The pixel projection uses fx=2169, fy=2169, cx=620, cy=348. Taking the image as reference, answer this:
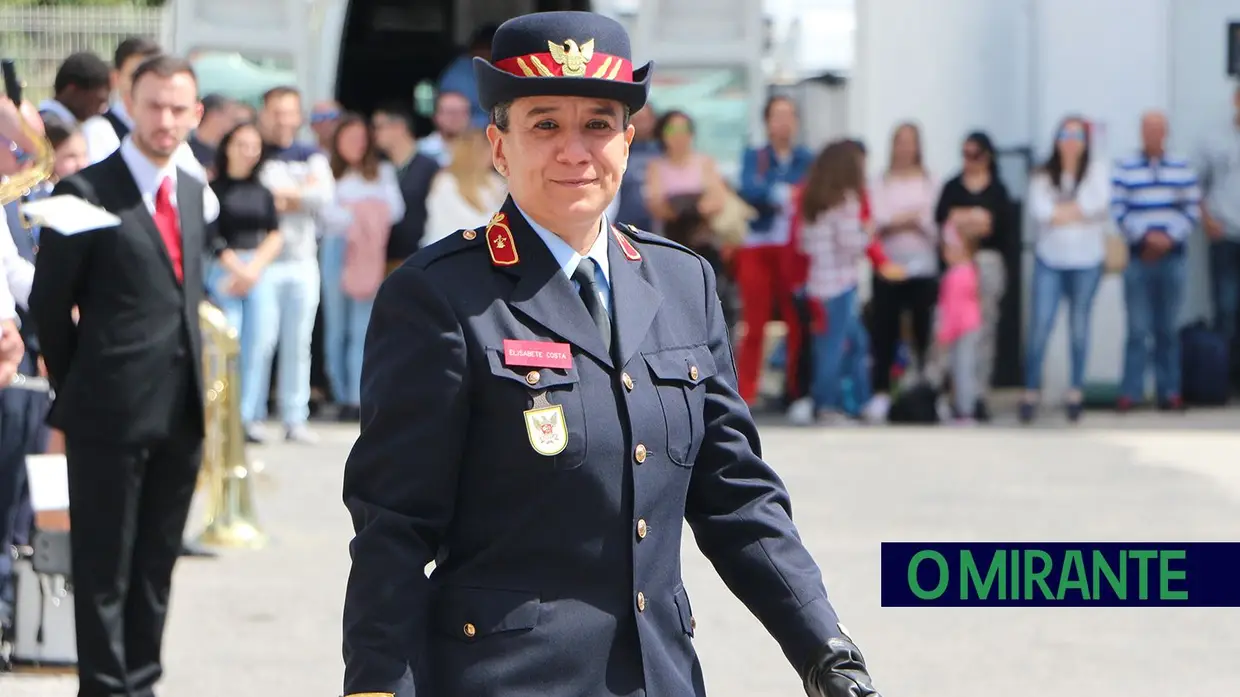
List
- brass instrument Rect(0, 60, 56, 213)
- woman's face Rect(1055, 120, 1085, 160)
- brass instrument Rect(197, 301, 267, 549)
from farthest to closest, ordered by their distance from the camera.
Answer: woman's face Rect(1055, 120, 1085, 160), brass instrument Rect(197, 301, 267, 549), brass instrument Rect(0, 60, 56, 213)

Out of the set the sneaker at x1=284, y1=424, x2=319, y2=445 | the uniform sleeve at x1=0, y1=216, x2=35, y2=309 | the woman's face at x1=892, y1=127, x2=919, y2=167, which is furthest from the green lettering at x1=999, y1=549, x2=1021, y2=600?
the woman's face at x1=892, y1=127, x2=919, y2=167

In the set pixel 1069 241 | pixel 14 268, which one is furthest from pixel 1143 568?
pixel 1069 241

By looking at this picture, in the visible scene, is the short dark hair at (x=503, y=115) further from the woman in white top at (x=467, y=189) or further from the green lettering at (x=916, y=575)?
the woman in white top at (x=467, y=189)

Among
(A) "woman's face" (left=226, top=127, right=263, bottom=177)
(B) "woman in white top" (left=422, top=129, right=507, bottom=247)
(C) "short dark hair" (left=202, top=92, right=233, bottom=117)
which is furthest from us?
(B) "woman in white top" (left=422, top=129, right=507, bottom=247)

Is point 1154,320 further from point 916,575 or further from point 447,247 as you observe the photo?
point 447,247

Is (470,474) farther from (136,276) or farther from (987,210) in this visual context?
(987,210)

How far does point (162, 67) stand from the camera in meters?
6.29

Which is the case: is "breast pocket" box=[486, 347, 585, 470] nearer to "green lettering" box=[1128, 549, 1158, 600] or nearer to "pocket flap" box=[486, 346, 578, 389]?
"pocket flap" box=[486, 346, 578, 389]

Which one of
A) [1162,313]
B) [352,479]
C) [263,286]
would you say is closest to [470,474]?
[352,479]

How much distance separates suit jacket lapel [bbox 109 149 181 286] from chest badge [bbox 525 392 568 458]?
327cm

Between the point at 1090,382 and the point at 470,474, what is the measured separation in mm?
12089

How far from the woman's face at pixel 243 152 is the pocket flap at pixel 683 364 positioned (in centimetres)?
803

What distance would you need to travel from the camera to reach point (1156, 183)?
1386 centimetres

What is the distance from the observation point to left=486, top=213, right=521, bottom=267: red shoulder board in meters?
3.32
